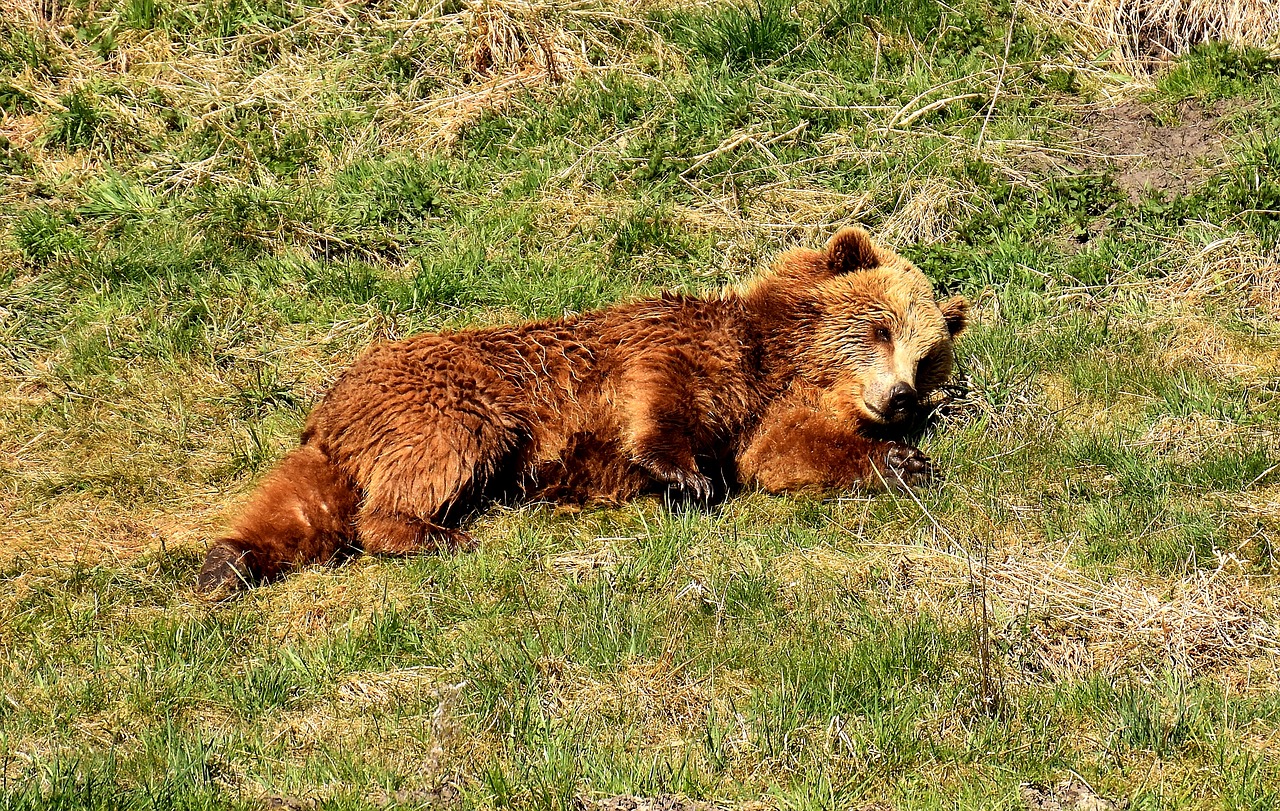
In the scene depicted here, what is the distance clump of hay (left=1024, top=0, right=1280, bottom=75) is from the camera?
28.7ft

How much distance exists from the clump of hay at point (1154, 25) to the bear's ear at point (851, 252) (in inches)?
136

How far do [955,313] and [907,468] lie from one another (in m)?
1.15

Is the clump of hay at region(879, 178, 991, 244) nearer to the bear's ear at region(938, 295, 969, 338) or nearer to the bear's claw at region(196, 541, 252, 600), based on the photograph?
the bear's ear at region(938, 295, 969, 338)

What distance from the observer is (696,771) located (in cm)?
424

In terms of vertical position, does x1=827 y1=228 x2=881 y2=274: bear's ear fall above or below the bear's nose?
A: above

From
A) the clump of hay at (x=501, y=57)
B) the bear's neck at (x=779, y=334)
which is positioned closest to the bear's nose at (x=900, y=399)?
the bear's neck at (x=779, y=334)

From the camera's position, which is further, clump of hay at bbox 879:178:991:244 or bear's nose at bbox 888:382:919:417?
clump of hay at bbox 879:178:991:244

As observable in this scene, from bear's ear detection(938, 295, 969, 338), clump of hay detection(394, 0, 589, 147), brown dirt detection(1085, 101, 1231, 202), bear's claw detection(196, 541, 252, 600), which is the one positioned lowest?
bear's claw detection(196, 541, 252, 600)

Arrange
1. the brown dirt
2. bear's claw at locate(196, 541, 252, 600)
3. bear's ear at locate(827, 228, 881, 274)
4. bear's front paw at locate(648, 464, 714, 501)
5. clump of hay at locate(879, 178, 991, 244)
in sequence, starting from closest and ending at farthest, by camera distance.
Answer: bear's claw at locate(196, 541, 252, 600) → bear's front paw at locate(648, 464, 714, 501) → bear's ear at locate(827, 228, 881, 274) → clump of hay at locate(879, 178, 991, 244) → the brown dirt

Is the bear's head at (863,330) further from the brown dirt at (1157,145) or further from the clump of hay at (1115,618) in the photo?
the brown dirt at (1157,145)

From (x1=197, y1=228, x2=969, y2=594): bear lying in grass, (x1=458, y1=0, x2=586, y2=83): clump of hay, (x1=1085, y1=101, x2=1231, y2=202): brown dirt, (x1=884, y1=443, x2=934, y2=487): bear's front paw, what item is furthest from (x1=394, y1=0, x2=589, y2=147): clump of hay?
(x1=884, y1=443, x2=934, y2=487): bear's front paw

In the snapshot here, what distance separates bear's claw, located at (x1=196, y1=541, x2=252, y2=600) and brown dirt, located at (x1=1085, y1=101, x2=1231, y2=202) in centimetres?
558

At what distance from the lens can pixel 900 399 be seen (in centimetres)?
624

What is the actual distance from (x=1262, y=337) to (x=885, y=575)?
10.1 ft
